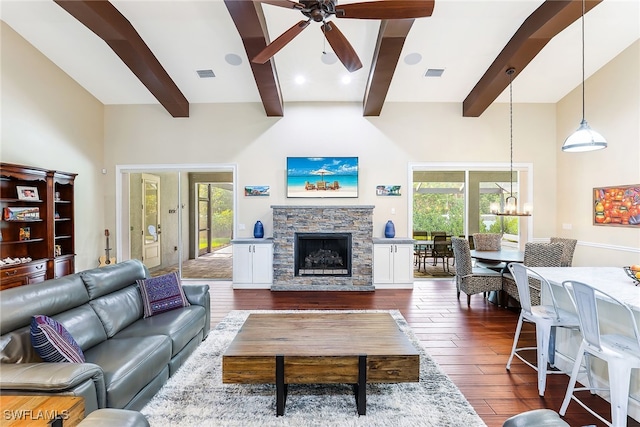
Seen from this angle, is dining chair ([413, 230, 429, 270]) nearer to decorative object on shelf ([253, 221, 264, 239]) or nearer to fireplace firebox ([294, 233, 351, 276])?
fireplace firebox ([294, 233, 351, 276])

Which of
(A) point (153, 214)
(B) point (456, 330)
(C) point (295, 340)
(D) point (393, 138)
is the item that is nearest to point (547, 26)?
(D) point (393, 138)

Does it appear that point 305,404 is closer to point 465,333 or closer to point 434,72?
point 465,333

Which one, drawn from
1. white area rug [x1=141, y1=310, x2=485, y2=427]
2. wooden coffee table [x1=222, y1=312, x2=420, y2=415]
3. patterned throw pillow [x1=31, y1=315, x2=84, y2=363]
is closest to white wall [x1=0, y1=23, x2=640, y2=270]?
white area rug [x1=141, y1=310, x2=485, y2=427]

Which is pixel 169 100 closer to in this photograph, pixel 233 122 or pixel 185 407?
pixel 233 122

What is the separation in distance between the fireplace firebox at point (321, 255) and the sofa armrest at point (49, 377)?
416 centimetres

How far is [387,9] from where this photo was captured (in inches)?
101

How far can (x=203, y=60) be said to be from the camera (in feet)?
16.2

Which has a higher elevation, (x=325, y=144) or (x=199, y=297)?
(x=325, y=144)

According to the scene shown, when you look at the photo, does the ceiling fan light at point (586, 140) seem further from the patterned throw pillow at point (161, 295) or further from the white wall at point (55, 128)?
the white wall at point (55, 128)

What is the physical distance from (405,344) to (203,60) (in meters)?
5.15

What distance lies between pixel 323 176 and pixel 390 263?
2180 millimetres

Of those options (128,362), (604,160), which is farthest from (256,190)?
(604,160)

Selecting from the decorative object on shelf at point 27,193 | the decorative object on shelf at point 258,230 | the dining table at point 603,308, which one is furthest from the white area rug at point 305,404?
the decorative object on shelf at point 27,193

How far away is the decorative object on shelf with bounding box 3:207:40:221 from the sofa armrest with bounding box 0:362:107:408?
3.62 metres
